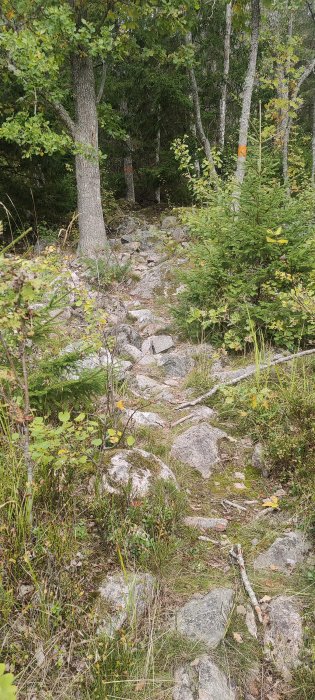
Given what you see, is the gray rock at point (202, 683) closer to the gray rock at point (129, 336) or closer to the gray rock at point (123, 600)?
the gray rock at point (123, 600)

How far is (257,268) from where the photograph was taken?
202 inches

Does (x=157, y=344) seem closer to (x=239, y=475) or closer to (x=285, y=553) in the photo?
(x=239, y=475)

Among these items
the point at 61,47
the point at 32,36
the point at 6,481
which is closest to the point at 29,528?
the point at 6,481

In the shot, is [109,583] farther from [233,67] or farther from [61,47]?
[233,67]

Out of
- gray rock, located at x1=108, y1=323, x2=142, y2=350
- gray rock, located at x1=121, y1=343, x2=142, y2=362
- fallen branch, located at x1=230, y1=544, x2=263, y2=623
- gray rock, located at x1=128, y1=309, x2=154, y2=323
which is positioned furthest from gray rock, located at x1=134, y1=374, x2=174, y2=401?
fallen branch, located at x1=230, y1=544, x2=263, y2=623

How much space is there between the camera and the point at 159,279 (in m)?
8.26

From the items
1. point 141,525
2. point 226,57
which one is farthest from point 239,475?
point 226,57

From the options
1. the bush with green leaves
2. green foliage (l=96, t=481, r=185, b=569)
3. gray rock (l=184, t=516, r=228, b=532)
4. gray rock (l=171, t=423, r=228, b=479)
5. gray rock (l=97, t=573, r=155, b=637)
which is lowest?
gray rock (l=184, t=516, r=228, b=532)

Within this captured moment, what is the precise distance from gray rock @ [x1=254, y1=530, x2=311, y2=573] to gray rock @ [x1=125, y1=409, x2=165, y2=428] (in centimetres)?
154

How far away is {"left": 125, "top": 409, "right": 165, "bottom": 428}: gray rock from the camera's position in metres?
3.88

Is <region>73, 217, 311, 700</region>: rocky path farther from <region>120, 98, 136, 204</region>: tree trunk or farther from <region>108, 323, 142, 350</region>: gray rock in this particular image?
<region>120, 98, 136, 204</region>: tree trunk

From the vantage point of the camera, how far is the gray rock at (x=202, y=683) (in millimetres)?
1910

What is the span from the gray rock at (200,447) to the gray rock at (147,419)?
305mm

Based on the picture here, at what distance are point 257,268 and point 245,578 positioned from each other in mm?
3578
